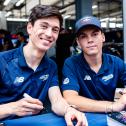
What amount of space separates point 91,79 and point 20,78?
0.47 m

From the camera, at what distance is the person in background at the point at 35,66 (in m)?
1.67

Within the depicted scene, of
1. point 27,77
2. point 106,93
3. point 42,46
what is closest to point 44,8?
point 42,46

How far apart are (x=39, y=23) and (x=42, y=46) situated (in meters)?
0.14

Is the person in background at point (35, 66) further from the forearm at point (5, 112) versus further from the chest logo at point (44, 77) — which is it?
the forearm at point (5, 112)

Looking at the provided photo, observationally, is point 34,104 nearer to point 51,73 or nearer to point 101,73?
point 51,73

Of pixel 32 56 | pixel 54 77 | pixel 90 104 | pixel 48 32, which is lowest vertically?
pixel 90 104

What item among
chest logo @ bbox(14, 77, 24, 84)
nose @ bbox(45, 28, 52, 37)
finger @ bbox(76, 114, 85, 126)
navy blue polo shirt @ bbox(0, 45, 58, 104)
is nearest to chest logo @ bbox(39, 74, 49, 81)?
navy blue polo shirt @ bbox(0, 45, 58, 104)

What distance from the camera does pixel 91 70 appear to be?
1.92 meters

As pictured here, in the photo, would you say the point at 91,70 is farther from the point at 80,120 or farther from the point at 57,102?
the point at 80,120

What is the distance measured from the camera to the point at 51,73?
1.85m

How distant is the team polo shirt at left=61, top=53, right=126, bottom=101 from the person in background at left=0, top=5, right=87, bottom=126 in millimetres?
111

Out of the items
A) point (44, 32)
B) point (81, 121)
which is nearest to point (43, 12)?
point (44, 32)

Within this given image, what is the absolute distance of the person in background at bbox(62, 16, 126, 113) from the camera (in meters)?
1.84

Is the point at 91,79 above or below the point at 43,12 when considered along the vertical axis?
below
